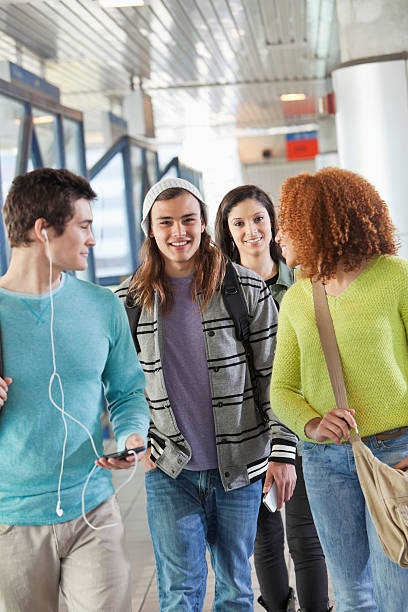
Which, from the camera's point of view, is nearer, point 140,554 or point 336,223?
point 336,223

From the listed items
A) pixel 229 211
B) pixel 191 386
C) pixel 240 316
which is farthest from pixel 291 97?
pixel 191 386

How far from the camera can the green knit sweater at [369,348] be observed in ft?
7.64

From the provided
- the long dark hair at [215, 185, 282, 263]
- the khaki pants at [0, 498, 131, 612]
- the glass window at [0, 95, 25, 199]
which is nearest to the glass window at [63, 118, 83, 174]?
the glass window at [0, 95, 25, 199]

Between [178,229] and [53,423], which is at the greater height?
[178,229]

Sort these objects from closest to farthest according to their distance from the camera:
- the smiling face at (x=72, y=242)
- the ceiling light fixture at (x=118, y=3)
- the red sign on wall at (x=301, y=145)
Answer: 1. the smiling face at (x=72, y=242)
2. the ceiling light fixture at (x=118, y=3)
3. the red sign on wall at (x=301, y=145)

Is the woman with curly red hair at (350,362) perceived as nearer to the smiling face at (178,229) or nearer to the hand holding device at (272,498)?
the hand holding device at (272,498)

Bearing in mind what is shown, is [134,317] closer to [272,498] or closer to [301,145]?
[272,498]

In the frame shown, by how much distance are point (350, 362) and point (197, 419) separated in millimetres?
641

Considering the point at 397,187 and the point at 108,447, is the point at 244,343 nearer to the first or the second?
the point at 397,187

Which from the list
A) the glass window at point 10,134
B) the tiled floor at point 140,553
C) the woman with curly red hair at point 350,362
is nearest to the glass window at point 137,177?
the glass window at point 10,134

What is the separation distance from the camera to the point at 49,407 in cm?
222

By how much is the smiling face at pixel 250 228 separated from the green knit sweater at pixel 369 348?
117cm

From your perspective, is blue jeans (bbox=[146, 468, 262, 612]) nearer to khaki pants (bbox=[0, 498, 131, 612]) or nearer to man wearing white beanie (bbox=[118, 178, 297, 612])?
man wearing white beanie (bbox=[118, 178, 297, 612])

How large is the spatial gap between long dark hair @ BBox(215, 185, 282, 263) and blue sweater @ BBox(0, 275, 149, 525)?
145cm
